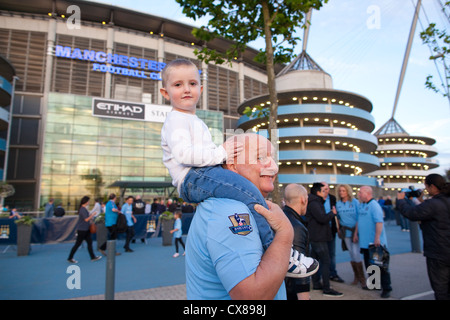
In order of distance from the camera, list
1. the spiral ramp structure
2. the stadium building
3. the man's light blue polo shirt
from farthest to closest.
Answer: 1. the spiral ramp structure
2. the stadium building
3. the man's light blue polo shirt

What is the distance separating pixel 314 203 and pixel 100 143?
3035cm

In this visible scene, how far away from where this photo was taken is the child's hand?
1517mm

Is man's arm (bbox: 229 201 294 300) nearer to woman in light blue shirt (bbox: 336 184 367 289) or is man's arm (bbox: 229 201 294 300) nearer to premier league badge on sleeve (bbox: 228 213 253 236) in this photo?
premier league badge on sleeve (bbox: 228 213 253 236)

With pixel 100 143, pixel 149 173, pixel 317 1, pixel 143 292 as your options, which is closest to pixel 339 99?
pixel 149 173

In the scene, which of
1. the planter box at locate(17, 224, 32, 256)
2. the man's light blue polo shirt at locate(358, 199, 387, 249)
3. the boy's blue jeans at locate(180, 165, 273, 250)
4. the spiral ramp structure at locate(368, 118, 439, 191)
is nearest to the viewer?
the boy's blue jeans at locate(180, 165, 273, 250)

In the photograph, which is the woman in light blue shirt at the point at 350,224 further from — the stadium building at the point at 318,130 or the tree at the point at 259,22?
the stadium building at the point at 318,130

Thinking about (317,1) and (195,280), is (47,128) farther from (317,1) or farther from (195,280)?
(195,280)

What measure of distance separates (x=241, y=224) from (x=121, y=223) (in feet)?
34.3

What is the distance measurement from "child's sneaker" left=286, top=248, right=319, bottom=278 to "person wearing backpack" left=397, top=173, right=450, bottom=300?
3.86 meters

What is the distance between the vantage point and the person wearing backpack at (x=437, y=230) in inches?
160

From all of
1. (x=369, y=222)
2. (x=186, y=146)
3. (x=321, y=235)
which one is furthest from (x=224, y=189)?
(x=369, y=222)

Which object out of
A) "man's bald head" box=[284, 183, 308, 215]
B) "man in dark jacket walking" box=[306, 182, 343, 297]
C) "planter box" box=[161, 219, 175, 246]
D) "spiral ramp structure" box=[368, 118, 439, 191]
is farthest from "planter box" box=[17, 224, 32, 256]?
"spiral ramp structure" box=[368, 118, 439, 191]

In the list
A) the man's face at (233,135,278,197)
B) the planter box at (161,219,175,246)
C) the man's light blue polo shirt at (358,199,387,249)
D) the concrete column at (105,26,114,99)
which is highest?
the concrete column at (105,26,114,99)

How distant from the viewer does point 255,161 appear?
154cm
